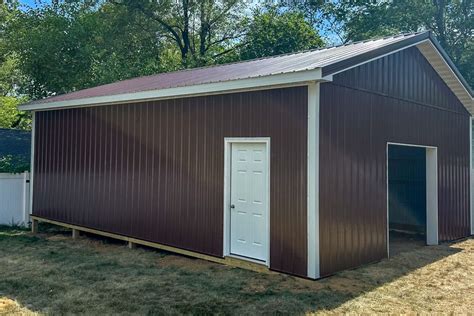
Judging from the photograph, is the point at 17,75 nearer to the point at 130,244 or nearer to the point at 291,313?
the point at 130,244

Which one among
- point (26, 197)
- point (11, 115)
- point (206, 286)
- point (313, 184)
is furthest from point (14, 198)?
point (11, 115)

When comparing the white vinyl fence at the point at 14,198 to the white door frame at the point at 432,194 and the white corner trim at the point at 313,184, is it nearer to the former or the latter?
the white corner trim at the point at 313,184

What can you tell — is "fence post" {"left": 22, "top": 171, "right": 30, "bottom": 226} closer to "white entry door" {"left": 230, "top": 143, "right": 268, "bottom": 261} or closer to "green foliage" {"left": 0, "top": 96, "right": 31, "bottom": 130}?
"white entry door" {"left": 230, "top": 143, "right": 268, "bottom": 261}

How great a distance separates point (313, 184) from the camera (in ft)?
19.4

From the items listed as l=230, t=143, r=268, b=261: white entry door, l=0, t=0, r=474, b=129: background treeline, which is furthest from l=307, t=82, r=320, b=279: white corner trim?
l=0, t=0, r=474, b=129: background treeline

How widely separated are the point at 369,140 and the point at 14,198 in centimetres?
886

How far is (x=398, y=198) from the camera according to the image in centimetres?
1145

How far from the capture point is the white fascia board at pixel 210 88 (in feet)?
19.0

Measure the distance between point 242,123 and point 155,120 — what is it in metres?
2.08

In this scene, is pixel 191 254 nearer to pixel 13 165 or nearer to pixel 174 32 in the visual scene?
pixel 13 165

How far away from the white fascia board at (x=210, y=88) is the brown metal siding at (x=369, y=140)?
54cm

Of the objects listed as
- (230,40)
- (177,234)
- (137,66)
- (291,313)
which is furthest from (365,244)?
(230,40)

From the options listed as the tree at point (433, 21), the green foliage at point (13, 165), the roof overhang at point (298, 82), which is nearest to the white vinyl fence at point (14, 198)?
the green foliage at point (13, 165)

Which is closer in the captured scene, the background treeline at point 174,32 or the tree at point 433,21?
the background treeline at point 174,32
